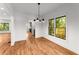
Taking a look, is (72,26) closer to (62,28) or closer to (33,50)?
(62,28)

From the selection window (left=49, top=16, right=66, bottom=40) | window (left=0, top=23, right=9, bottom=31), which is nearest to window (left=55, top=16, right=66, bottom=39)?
window (left=49, top=16, right=66, bottom=40)

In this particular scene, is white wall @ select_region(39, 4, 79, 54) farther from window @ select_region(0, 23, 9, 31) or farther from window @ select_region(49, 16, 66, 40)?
window @ select_region(0, 23, 9, 31)

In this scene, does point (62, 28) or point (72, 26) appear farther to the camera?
point (62, 28)

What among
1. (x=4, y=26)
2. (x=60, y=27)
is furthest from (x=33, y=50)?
(x=4, y=26)

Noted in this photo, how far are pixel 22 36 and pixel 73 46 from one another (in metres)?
4.95

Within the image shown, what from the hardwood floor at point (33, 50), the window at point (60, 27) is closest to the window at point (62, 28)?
the window at point (60, 27)

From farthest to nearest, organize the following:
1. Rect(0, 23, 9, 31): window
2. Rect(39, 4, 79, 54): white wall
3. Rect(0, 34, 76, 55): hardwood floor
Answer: Rect(0, 23, 9, 31): window
Rect(0, 34, 76, 55): hardwood floor
Rect(39, 4, 79, 54): white wall

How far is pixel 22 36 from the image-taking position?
328 inches

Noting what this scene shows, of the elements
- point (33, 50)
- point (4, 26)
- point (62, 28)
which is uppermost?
point (4, 26)

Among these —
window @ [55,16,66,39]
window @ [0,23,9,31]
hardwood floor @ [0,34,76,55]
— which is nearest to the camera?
hardwood floor @ [0,34,76,55]

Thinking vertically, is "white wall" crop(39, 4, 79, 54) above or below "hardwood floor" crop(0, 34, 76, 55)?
above

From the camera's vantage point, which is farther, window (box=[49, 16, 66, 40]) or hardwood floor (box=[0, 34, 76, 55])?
window (box=[49, 16, 66, 40])
